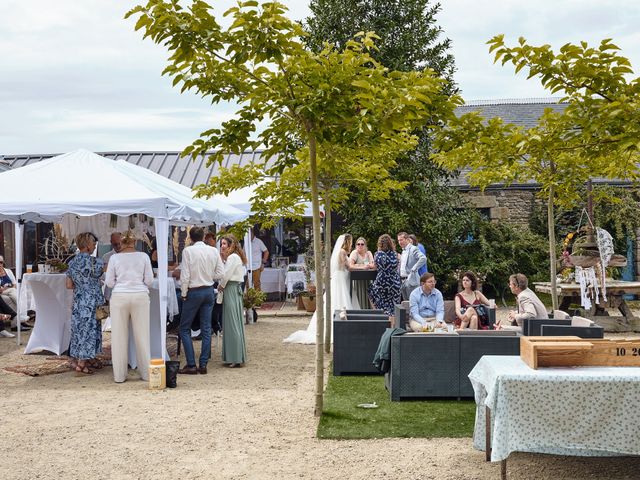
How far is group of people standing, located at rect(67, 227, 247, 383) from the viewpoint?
8.84 m

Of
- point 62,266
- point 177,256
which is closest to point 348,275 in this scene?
point 62,266

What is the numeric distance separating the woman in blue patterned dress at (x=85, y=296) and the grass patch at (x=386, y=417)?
2954mm

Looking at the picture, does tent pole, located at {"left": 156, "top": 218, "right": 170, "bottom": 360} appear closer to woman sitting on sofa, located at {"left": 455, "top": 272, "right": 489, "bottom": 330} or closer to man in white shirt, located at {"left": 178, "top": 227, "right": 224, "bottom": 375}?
man in white shirt, located at {"left": 178, "top": 227, "right": 224, "bottom": 375}

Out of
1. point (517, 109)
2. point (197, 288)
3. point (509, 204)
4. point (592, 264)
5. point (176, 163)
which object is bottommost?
point (197, 288)

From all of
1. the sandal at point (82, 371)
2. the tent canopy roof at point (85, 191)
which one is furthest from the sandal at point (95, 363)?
the tent canopy roof at point (85, 191)

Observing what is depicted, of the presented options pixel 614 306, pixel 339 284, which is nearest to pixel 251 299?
pixel 339 284

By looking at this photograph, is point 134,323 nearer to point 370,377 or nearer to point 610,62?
point 370,377

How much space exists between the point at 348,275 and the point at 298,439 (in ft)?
19.0

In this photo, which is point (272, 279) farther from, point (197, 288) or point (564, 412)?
point (564, 412)

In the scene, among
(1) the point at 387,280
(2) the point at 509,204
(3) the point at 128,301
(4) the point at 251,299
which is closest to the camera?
(3) the point at 128,301

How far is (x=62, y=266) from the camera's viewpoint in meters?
12.4

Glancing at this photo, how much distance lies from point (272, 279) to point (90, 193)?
9.90 meters

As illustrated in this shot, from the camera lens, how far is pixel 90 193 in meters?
9.36

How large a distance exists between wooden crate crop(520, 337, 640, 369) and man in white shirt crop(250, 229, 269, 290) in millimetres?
12170
